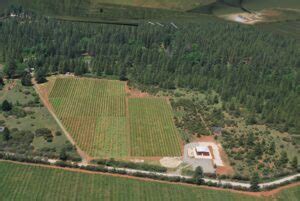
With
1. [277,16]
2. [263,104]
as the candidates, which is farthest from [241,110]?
[277,16]

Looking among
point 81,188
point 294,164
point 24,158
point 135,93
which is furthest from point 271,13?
point 81,188

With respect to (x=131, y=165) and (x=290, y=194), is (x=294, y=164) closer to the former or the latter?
(x=290, y=194)

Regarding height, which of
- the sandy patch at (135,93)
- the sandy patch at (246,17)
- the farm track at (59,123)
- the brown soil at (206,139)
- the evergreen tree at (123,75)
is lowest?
the farm track at (59,123)

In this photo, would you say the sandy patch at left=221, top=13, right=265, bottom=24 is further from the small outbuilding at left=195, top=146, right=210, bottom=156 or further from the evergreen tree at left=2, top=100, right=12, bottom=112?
the evergreen tree at left=2, top=100, right=12, bottom=112

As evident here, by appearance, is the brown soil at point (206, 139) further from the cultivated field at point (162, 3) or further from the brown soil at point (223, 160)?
the cultivated field at point (162, 3)

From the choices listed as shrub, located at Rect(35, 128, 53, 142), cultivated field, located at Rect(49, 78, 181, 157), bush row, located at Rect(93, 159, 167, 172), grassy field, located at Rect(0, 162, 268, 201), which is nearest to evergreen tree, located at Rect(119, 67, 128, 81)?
cultivated field, located at Rect(49, 78, 181, 157)

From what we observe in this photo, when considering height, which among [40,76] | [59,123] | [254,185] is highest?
[40,76]

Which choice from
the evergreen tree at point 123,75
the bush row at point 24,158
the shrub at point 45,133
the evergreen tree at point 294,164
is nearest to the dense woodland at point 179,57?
the evergreen tree at point 123,75
